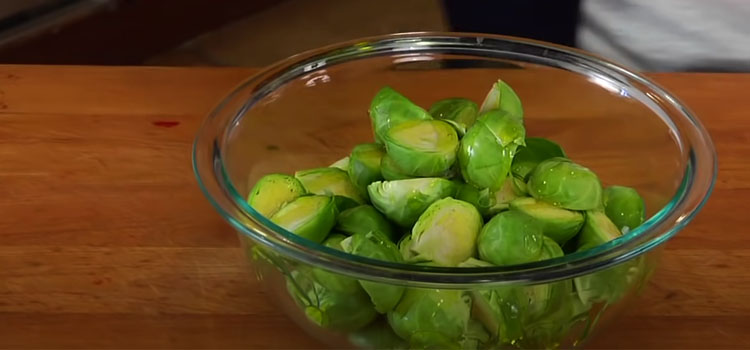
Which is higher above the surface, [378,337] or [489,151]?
[489,151]

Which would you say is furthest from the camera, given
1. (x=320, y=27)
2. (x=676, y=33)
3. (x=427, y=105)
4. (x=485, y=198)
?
(x=320, y=27)

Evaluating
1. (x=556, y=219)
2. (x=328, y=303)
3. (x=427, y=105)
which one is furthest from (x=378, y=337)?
(x=427, y=105)

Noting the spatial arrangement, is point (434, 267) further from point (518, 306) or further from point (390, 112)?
point (390, 112)

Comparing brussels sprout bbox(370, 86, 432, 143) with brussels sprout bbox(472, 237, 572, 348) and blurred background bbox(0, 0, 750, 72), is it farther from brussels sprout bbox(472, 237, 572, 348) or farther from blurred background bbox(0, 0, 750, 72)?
blurred background bbox(0, 0, 750, 72)

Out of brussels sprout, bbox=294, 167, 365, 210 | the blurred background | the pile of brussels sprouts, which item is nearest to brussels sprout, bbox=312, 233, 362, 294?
the pile of brussels sprouts

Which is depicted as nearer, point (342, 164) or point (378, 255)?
point (378, 255)

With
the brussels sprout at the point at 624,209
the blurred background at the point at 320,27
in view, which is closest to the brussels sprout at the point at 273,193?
the brussels sprout at the point at 624,209

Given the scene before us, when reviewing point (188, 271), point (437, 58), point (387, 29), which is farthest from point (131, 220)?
point (387, 29)
